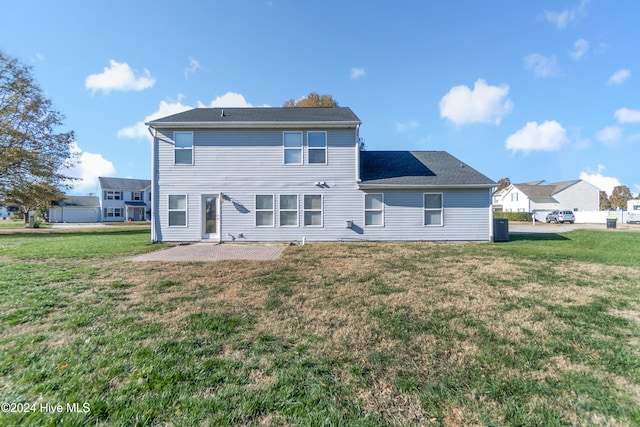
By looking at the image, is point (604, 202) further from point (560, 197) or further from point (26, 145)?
point (26, 145)

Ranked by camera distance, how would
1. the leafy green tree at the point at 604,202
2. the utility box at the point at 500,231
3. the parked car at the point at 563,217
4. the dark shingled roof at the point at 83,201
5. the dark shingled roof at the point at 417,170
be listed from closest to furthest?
the dark shingled roof at the point at 417,170, the utility box at the point at 500,231, the parked car at the point at 563,217, the dark shingled roof at the point at 83,201, the leafy green tree at the point at 604,202

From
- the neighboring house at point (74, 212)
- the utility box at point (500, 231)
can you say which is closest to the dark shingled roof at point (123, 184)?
the neighboring house at point (74, 212)

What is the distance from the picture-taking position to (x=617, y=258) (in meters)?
8.55

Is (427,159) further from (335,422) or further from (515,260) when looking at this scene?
(335,422)

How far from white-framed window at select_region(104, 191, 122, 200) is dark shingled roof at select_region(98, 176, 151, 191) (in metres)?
0.67

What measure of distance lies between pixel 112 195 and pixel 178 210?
139 ft

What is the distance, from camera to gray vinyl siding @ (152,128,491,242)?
1227 centimetres

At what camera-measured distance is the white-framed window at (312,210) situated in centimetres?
1241

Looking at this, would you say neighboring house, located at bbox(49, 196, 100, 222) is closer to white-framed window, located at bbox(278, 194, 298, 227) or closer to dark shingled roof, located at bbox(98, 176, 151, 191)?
dark shingled roof, located at bbox(98, 176, 151, 191)

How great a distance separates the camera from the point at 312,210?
489 inches

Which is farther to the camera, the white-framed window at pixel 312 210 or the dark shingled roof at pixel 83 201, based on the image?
the dark shingled roof at pixel 83 201

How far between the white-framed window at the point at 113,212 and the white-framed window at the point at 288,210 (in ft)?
146

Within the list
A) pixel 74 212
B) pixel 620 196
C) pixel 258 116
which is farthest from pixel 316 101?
pixel 620 196

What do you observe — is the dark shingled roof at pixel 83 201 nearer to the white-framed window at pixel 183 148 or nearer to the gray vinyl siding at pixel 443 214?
the white-framed window at pixel 183 148
